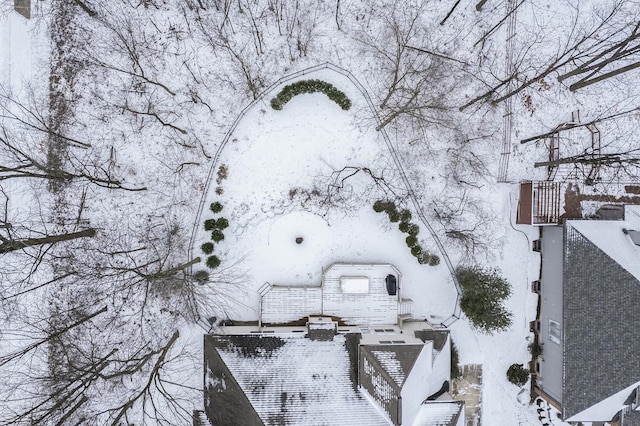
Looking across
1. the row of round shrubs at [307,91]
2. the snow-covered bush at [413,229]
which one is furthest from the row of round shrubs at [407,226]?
the row of round shrubs at [307,91]

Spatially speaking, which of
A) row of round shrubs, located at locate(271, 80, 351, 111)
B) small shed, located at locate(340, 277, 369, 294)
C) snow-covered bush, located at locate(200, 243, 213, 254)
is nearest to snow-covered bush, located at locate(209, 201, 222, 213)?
snow-covered bush, located at locate(200, 243, 213, 254)

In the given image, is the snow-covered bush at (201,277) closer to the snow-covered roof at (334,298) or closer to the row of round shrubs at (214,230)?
the row of round shrubs at (214,230)

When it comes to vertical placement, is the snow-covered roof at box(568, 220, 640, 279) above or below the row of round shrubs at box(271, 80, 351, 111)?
below

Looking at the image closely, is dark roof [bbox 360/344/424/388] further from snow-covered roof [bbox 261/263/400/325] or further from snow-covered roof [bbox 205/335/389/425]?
snow-covered roof [bbox 261/263/400/325]

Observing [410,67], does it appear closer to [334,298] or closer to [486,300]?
[486,300]

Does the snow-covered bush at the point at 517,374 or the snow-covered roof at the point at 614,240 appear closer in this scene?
the snow-covered roof at the point at 614,240

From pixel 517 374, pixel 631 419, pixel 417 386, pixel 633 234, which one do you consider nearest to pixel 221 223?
pixel 417 386

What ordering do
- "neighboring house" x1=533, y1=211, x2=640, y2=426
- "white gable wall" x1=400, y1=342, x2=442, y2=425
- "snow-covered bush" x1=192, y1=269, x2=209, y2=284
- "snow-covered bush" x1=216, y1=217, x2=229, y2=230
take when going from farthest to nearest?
"snow-covered bush" x1=192, y1=269, x2=209, y2=284 < "snow-covered bush" x1=216, y1=217, x2=229, y2=230 < "neighboring house" x1=533, y1=211, x2=640, y2=426 < "white gable wall" x1=400, y1=342, x2=442, y2=425

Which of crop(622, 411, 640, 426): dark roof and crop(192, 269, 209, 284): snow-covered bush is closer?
crop(622, 411, 640, 426): dark roof
